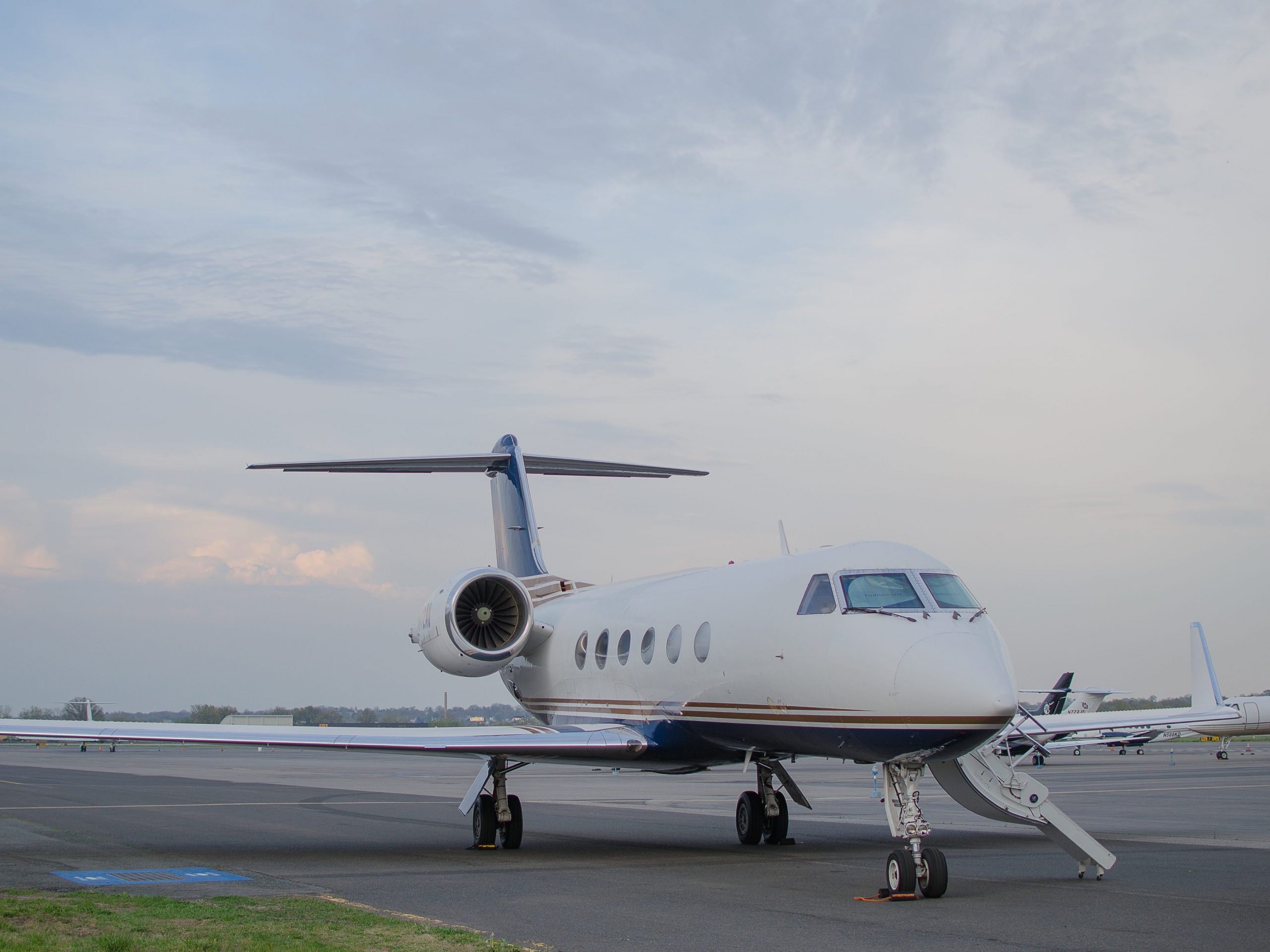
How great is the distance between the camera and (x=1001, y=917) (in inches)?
373

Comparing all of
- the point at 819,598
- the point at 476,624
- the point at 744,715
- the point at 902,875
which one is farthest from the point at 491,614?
the point at 902,875

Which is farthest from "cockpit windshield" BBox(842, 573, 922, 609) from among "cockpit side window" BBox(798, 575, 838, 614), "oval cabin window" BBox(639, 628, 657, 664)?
"oval cabin window" BBox(639, 628, 657, 664)

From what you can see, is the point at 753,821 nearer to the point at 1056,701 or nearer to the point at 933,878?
the point at 933,878

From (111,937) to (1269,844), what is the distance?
1398cm

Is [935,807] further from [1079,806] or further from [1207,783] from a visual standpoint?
[1207,783]

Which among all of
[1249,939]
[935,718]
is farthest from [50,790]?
[1249,939]

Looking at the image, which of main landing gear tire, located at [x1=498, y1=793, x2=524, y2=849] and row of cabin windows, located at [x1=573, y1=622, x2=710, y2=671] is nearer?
row of cabin windows, located at [x1=573, y1=622, x2=710, y2=671]

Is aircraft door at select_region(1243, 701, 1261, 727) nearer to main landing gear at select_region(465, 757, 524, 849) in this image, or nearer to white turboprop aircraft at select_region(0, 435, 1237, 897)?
white turboprop aircraft at select_region(0, 435, 1237, 897)

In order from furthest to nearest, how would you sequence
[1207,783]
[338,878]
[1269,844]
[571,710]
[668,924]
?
[1207,783] → [571,710] → [1269,844] → [338,878] → [668,924]

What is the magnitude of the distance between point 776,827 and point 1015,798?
4803mm

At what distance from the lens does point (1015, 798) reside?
11.8 metres

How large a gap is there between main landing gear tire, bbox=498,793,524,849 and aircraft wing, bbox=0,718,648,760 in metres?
0.85

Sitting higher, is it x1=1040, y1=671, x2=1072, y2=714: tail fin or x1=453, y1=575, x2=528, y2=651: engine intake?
x1=453, y1=575, x2=528, y2=651: engine intake

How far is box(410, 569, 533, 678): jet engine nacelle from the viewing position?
17.8 meters
